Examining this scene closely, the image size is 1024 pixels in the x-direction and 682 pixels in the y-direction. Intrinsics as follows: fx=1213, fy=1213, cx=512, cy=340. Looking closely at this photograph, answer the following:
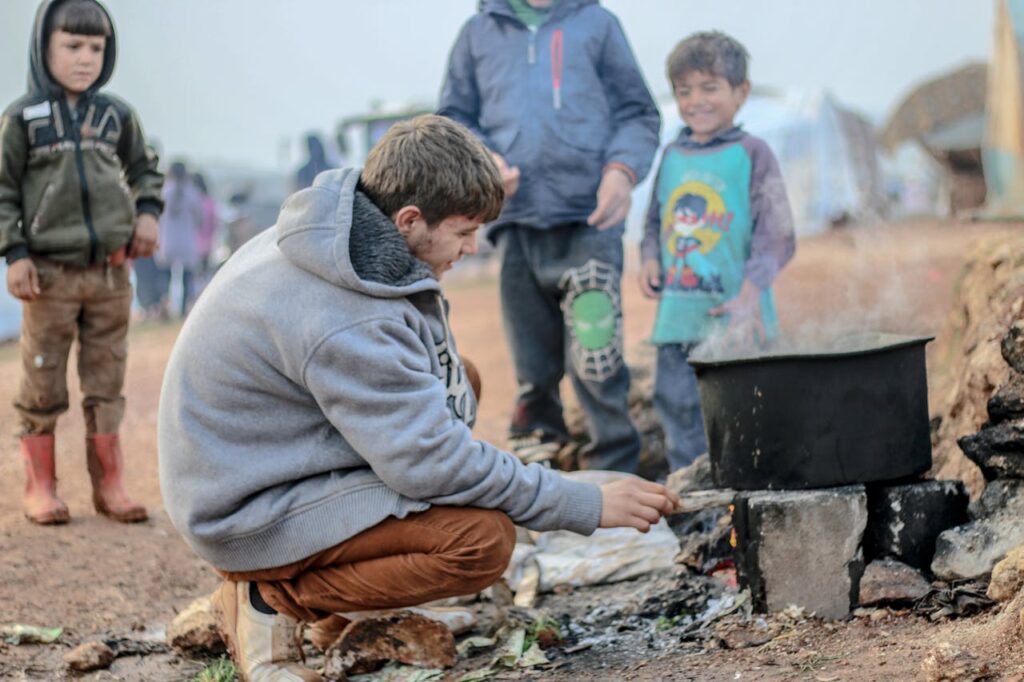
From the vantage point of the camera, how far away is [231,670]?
3203 millimetres

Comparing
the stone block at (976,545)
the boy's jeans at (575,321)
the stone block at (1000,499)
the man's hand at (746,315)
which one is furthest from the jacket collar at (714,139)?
the stone block at (976,545)

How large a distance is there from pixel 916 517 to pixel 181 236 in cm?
1246

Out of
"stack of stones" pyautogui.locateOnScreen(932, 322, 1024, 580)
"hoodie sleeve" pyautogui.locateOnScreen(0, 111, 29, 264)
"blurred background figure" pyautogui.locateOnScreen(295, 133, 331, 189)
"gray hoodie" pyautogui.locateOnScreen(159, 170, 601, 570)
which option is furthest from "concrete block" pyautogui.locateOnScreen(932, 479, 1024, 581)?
"blurred background figure" pyautogui.locateOnScreen(295, 133, 331, 189)

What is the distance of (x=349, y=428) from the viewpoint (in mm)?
2750

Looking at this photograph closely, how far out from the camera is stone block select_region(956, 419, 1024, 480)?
3.08 m

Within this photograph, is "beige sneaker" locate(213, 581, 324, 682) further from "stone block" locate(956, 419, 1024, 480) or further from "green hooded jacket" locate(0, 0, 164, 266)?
"green hooded jacket" locate(0, 0, 164, 266)

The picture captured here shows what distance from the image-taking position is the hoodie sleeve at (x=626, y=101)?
4.63 metres

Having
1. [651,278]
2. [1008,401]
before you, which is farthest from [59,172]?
[1008,401]

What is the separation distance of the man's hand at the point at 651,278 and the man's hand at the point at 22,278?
222cm

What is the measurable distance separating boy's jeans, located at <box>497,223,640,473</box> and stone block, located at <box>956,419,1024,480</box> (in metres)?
1.61

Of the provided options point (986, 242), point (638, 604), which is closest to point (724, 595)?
point (638, 604)

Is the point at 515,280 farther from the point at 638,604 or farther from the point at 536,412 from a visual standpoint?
the point at 638,604

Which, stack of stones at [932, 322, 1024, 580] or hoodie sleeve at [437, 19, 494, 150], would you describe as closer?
stack of stones at [932, 322, 1024, 580]

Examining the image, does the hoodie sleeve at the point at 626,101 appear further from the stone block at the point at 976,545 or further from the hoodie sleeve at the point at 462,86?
the stone block at the point at 976,545
